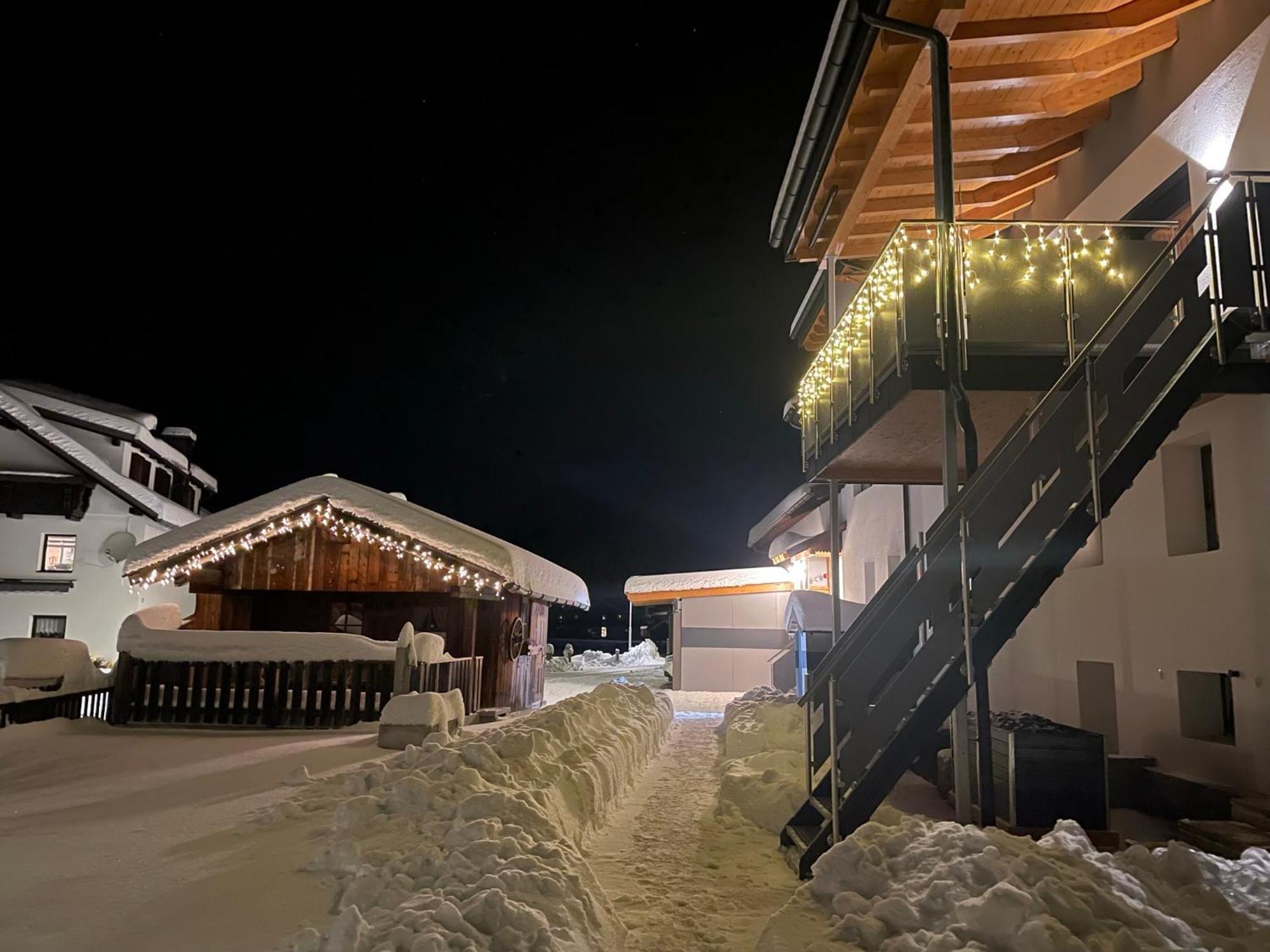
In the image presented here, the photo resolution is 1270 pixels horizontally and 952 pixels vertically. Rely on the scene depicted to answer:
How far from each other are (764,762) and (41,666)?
10653mm

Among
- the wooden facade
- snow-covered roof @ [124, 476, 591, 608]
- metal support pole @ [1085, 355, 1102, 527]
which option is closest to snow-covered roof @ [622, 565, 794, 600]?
the wooden facade

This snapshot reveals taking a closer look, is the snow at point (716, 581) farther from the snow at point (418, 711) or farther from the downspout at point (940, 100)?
the downspout at point (940, 100)

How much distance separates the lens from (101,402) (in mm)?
31891

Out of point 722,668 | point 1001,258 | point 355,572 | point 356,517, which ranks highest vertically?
point 1001,258

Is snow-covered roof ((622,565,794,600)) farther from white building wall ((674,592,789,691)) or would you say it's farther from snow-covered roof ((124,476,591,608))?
snow-covered roof ((124,476,591,608))

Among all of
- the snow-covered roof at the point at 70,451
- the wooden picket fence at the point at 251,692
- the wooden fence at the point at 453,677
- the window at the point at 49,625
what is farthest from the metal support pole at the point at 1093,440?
the window at the point at 49,625

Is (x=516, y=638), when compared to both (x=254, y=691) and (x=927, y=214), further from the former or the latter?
(x=927, y=214)

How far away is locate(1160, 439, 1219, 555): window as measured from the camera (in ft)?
28.8

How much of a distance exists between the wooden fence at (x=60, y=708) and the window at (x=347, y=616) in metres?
4.57

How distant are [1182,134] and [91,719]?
1635 centimetres

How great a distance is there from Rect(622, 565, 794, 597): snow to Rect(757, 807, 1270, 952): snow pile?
18534 millimetres

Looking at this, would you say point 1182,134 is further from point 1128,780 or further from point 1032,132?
point 1128,780

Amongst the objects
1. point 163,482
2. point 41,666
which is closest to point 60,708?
point 41,666

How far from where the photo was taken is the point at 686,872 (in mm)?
6371
